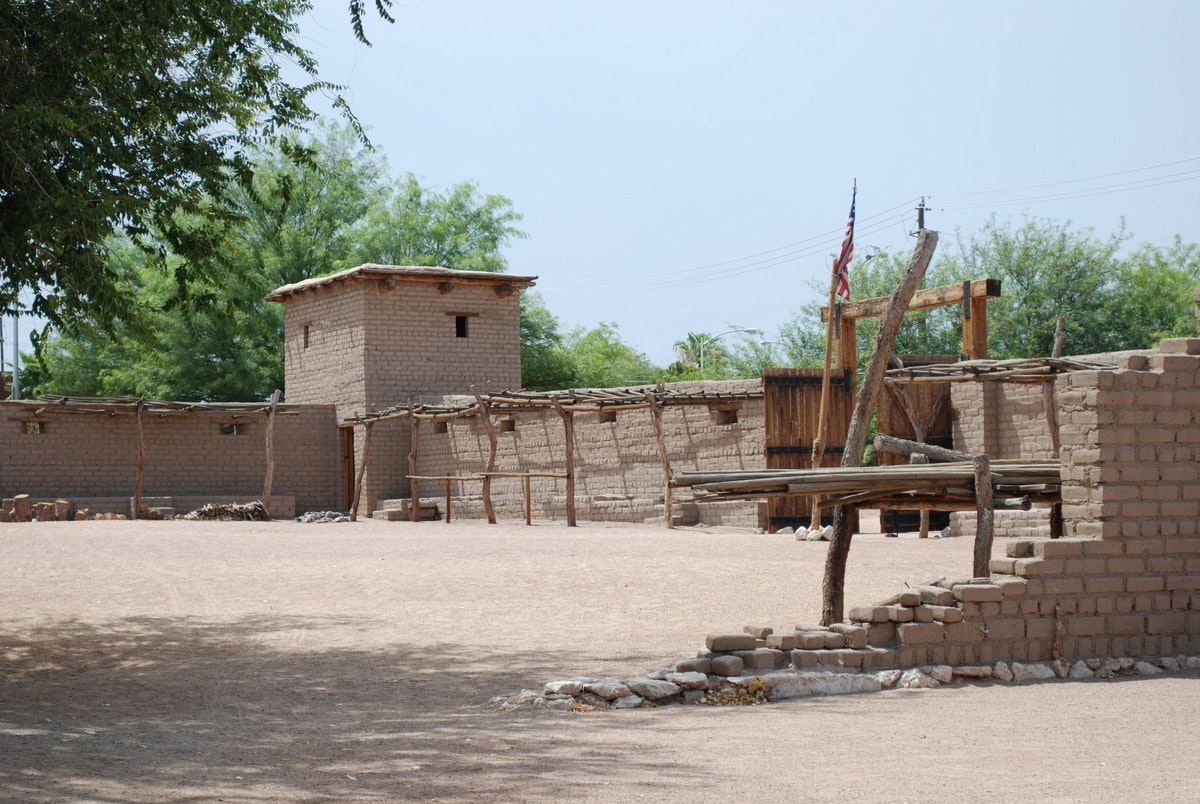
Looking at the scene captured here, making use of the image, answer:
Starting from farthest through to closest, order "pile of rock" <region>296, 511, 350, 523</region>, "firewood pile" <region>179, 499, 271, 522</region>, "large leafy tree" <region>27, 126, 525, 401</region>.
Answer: "large leafy tree" <region>27, 126, 525, 401</region>
"pile of rock" <region>296, 511, 350, 523</region>
"firewood pile" <region>179, 499, 271, 522</region>

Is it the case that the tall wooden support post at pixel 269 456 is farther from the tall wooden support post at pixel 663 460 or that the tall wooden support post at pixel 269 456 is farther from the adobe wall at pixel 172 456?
the tall wooden support post at pixel 663 460

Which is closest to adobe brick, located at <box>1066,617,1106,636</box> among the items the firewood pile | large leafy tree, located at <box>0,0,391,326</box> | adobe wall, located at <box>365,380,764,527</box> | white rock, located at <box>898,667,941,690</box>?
white rock, located at <box>898,667,941,690</box>

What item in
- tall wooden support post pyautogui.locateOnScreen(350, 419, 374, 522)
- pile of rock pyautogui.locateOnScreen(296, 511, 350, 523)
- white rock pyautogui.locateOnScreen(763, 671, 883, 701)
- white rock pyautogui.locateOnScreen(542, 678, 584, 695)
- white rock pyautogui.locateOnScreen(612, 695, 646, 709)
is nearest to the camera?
white rock pyautogui.locateOnScreen(612, 695, 646, 709)

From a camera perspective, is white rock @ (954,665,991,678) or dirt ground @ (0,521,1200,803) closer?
dirt ground @ (0,521,1200,803)

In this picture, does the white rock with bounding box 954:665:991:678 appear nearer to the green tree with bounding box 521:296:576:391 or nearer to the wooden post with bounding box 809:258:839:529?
the wooden post with bounding box 809:258:839:529

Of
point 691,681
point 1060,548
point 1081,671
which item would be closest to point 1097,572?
point 1060,548

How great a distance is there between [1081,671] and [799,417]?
41.8 ft

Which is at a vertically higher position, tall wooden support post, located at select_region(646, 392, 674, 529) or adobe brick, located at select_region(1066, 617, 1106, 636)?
tall wooden support post, located at select_region(646, 392, 674, 529)

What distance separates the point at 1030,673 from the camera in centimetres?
860

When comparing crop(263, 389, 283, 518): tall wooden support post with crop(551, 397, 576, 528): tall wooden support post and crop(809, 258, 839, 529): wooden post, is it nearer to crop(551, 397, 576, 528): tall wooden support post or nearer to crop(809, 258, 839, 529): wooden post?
crop(551, 397, 576, 528): tall wooden support post

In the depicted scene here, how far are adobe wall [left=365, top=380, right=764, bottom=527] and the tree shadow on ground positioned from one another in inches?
460

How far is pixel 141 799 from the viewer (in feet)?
18.2

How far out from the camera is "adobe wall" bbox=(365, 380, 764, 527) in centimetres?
2216

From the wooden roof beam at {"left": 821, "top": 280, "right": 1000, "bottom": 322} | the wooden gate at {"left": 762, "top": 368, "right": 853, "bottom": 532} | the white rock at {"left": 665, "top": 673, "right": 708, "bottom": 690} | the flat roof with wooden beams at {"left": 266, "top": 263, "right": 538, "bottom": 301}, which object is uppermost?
the flat roof with wooden beams at {"left": 266, "top": 263, "right": 538, "bottom": 301}
